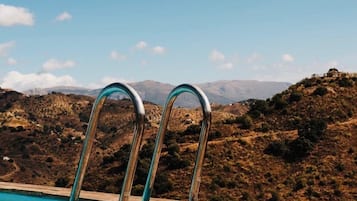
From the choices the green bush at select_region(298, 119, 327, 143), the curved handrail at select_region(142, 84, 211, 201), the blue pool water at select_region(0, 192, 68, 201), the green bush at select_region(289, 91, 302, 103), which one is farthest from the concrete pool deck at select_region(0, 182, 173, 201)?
the green bush at select_region(289, 91, 302, 103)

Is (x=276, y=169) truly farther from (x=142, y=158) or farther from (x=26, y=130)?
(x=26, y=130)

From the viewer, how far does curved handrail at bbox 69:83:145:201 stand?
4699mm

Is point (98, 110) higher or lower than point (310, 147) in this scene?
higher

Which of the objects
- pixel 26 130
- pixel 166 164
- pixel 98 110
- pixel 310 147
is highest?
pixel 98 110

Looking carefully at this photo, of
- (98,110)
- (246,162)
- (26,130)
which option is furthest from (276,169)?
(26,130)

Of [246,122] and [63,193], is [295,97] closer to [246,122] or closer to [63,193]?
[246,122]

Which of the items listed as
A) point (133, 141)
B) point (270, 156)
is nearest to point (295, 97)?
point (270, 156)

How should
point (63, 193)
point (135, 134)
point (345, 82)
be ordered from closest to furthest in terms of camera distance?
point (135, 134) → point (63, 193) → point (345, 82)

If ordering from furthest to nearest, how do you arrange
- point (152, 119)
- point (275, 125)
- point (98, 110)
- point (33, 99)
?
point (33, 99)
point (152, 119)
point (275, 125)
point (98, 110)

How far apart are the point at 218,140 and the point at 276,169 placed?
21.1ft

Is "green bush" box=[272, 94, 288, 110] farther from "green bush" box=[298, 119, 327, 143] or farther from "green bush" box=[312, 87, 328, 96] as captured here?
"green bush" box=[298, 119, 327, 143]

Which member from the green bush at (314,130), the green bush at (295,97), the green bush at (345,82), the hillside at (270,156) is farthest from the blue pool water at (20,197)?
the green bush at (345,82)

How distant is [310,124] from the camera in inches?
1490

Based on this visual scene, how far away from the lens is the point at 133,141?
4.75 meters
